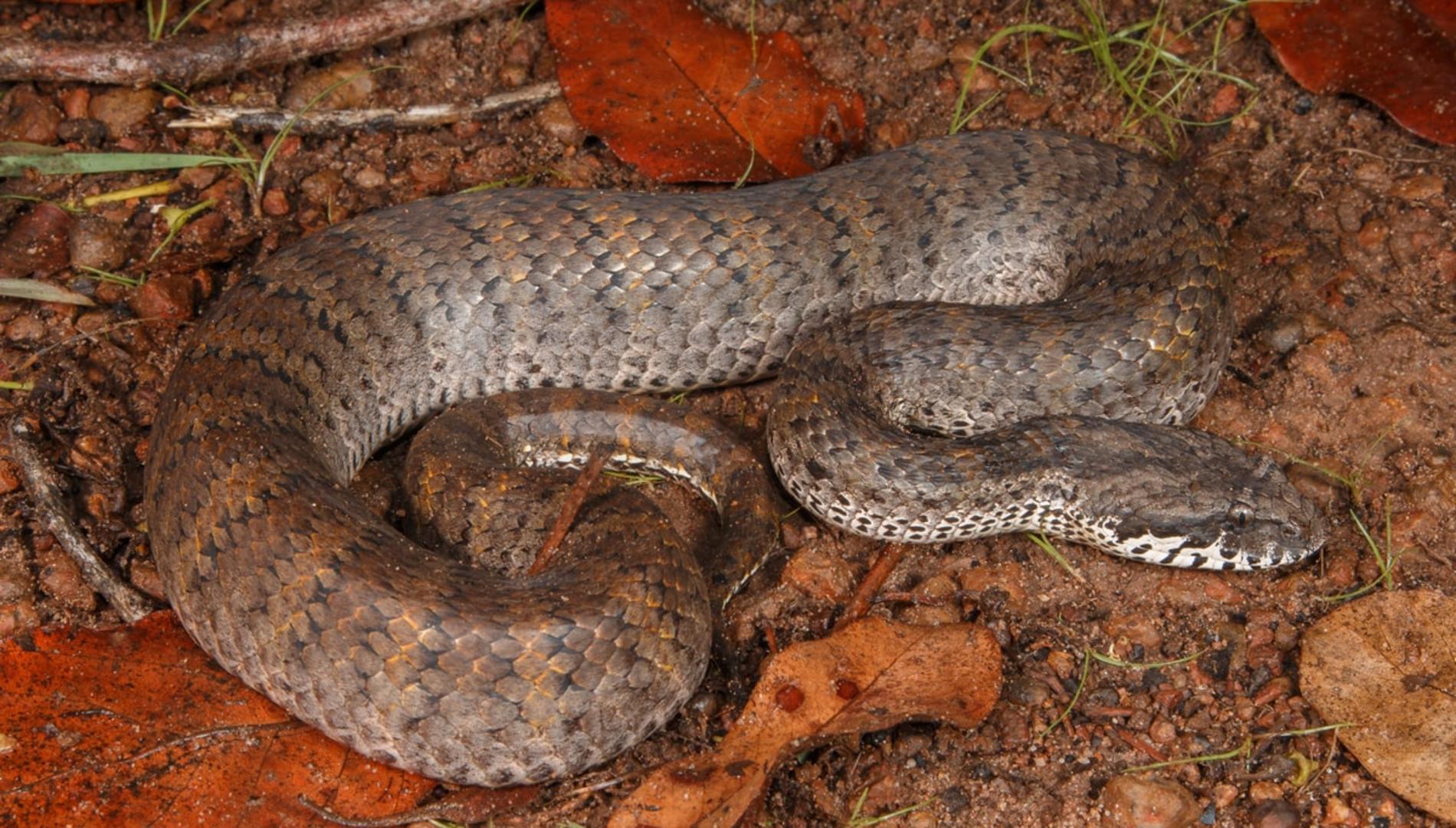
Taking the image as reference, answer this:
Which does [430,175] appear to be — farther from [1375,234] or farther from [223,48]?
[1375,234]

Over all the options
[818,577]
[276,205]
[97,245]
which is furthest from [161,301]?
[818,577]

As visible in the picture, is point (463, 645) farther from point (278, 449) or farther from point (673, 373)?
point (673, 373)

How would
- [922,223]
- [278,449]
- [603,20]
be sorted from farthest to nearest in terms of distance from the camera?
[603,20], [922,223], [278,449]

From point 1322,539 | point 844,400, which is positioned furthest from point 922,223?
point 1322,539

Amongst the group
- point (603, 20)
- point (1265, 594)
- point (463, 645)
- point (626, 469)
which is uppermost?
point (603, 20)

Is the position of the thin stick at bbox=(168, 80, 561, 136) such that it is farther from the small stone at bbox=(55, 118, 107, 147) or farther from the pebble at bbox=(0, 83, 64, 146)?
the pebble at bbox=(0, 83, 64, 146)

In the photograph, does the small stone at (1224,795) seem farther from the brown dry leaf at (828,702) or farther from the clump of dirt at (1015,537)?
the brown dry leaf at (828,702)
